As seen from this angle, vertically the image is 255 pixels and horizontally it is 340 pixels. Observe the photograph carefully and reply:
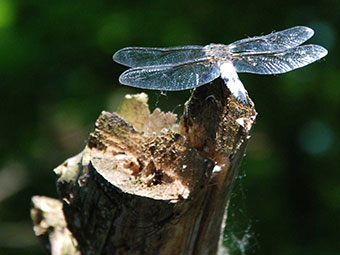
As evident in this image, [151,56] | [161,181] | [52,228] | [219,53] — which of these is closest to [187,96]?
[151,56]

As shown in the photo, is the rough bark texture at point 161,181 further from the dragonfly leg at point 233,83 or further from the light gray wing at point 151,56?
the light gray wing at point 151,56

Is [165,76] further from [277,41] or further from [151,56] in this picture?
[277,41]

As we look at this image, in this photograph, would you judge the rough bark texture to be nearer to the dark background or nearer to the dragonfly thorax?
the dragonfly thorax

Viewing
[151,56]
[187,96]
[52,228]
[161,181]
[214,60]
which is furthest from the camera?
[187,96]

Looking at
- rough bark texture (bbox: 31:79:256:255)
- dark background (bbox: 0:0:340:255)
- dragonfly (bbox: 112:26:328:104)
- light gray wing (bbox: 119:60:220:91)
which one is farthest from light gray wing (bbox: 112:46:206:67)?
dark background (bbox: 0:0:340:255)

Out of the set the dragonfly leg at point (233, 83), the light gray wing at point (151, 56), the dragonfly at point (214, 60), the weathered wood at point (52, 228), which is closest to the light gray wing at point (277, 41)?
the dragonfly at point (214, 60)

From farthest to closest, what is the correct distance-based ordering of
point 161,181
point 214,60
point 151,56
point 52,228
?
point 151,56
point 214,60
point 52,228
point 161,181
